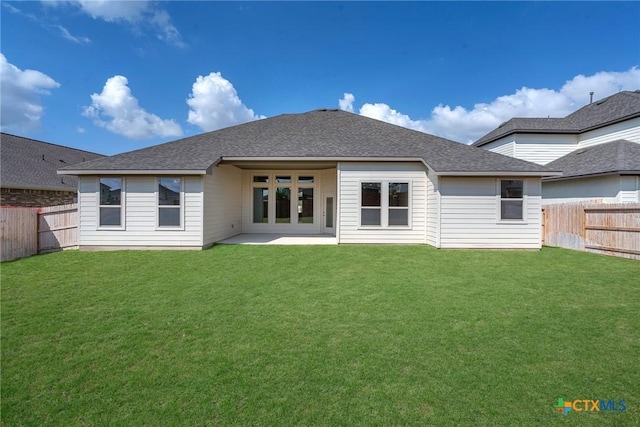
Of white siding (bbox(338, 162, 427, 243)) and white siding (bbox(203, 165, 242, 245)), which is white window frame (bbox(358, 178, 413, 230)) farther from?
white siding (bbox(203, 165, 242, 245))

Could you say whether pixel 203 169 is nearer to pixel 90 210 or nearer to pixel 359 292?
pixel 90 210

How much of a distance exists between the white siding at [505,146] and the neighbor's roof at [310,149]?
28.8 feet

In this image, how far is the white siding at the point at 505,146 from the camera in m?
18.8

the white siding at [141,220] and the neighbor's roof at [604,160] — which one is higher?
the neighbor's roof at [604,160]

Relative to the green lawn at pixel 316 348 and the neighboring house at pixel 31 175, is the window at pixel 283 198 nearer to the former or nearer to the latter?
the green lawn at pixel 316 348

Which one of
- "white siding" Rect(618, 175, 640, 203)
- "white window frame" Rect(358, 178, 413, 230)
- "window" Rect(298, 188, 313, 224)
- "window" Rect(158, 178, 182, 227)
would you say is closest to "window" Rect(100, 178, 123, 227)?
"window" Rect(158, 178, 182, 227)

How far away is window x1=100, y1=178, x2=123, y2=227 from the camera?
33.9 ft

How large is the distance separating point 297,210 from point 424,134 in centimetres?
667

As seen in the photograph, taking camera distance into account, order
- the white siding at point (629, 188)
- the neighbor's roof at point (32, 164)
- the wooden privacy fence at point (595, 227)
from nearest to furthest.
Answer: the wooden privacy fence at point (595, 227)
the white siding at point (629, 188)
the neighbor's roof at point (32, 164)

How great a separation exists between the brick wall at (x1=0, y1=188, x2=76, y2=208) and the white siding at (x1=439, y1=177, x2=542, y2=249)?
19.4m

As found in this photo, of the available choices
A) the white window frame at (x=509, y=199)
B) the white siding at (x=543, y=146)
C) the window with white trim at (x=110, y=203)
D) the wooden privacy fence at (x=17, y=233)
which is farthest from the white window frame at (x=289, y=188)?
the white siding at (x=543, y=146)

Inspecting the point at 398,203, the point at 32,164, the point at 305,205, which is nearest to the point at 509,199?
the point at 398,203

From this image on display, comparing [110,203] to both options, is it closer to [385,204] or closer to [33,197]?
[33,197]

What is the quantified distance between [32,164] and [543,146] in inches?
1162
